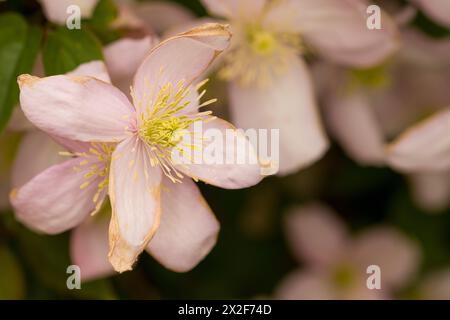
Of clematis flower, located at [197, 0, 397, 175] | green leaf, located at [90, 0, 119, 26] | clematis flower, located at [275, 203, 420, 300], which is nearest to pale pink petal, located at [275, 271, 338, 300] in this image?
clematis flower, located at [275, 203, 420, 300]

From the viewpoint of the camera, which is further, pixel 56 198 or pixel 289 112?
pixel 289 112

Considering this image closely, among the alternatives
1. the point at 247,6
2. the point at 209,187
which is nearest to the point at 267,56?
the point at 247,6

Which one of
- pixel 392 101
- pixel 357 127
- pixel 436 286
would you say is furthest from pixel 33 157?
pixel 436 286

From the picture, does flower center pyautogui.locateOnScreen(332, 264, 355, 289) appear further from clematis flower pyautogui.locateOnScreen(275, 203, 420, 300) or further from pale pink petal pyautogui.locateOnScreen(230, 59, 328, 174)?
pale pink petal pyautogui.locateOnScreen(230, 59, 328, 174)

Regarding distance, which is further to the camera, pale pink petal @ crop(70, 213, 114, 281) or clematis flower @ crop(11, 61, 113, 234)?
pale pink petal @ crop(70, 213, 114, 281)

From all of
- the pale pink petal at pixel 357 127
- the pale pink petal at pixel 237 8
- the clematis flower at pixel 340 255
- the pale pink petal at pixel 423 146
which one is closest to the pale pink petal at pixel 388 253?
the clematis flower at pixel 340 255

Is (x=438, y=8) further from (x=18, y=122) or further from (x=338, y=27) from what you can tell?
(x=18, y=122)
